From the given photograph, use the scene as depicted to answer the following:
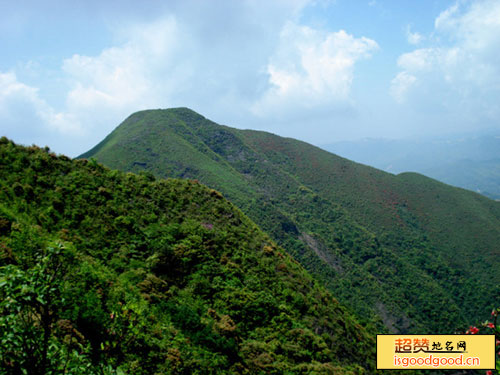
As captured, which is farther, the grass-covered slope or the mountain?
the mountain

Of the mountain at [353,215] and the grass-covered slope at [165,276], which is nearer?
the grass-covered slope at [165,276]

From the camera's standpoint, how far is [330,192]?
307 ft

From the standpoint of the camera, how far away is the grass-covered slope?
1236cm

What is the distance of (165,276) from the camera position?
19844 mm

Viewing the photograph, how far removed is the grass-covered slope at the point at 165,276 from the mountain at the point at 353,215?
2721cm

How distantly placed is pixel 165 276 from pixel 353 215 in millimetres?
73768

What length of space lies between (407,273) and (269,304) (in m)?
57.5

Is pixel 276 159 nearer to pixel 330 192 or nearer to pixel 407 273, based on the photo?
pixel 330 192

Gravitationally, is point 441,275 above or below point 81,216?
below

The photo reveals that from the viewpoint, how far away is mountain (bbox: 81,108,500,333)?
56.6 meters

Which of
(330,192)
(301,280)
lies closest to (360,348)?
(301,280)

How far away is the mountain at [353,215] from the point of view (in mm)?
56562

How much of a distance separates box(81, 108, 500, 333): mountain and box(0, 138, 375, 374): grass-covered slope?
89.3 feet

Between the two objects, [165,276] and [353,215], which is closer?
[165,276]
